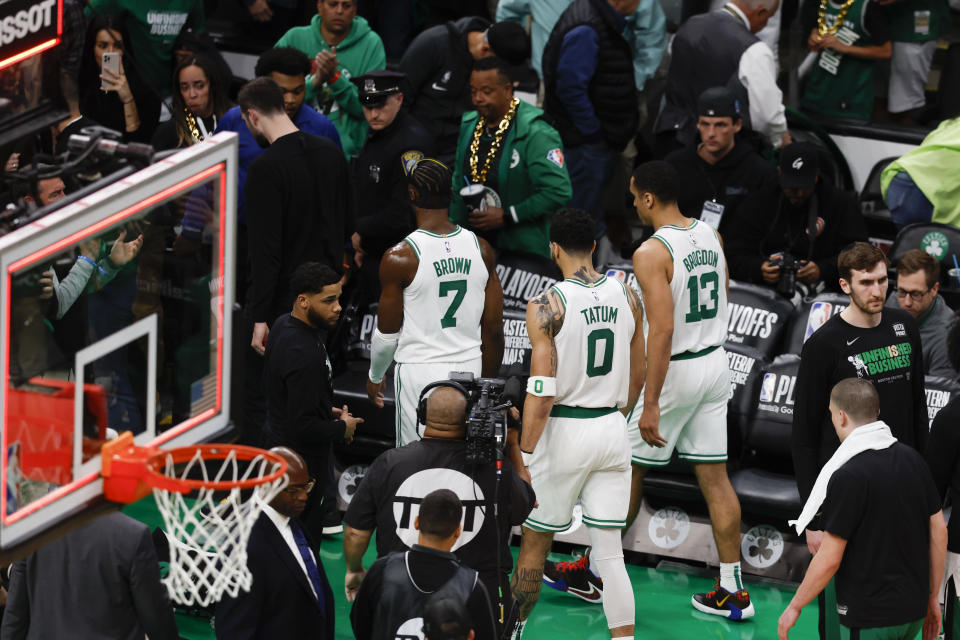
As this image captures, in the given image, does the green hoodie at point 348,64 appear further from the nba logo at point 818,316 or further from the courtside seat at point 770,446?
the courtside seat at point 770,446

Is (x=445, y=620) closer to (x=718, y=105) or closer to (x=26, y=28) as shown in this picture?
(x=26, y=28)

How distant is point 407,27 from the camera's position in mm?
11859

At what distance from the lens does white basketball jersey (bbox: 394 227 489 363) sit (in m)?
7.24

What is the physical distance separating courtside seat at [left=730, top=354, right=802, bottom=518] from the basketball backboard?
4152mm

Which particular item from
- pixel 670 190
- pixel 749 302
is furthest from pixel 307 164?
pixel 749 302

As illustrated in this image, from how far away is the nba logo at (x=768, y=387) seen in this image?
322 inches

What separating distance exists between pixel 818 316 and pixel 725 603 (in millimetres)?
2052

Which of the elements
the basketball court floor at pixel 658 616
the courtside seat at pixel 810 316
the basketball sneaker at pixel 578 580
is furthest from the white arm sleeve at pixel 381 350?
the courtside seat at pixel 810 316

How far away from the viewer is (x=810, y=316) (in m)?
8.79

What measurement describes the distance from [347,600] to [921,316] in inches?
139

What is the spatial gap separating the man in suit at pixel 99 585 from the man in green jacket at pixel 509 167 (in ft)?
14.3

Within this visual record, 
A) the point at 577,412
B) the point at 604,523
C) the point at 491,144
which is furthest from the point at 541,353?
the point at 491,144

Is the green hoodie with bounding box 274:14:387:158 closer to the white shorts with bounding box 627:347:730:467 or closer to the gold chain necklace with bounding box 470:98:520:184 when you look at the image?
the gold chain necklace with bounding box 470:98:520:184

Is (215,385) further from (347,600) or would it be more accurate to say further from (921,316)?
(921,316)
